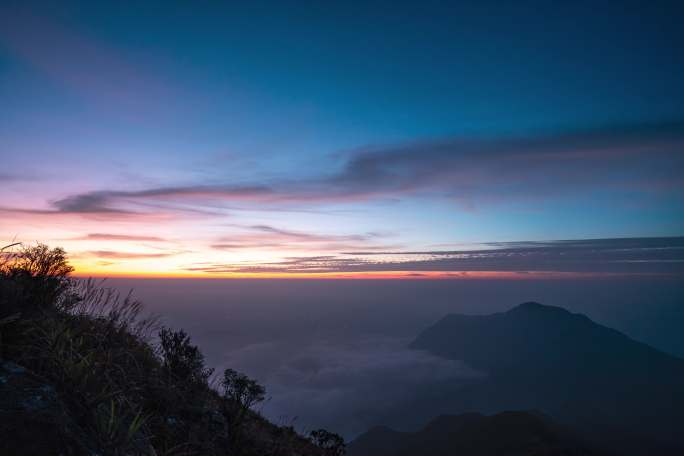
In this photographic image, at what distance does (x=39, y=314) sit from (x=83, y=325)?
31.1 inches

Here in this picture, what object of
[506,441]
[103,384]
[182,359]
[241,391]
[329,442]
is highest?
[103,384]

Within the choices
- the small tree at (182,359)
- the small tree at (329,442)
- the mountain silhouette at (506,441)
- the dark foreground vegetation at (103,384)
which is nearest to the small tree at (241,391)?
the dark foreground vegetation at (103,384)

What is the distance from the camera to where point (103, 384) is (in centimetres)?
391

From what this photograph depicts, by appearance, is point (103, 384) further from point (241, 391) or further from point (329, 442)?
point (329, 442)

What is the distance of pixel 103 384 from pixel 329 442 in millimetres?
6355

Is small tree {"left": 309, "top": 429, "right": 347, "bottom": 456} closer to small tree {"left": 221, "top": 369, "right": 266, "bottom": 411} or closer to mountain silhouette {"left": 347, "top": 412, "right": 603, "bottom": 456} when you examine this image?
small tree {"left": 221, "top": 369, "right": 266, "bottom": 411}

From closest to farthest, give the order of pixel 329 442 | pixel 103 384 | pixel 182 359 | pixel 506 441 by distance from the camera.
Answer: pixel 103 384 → pixel 182 359 → pixel 329 442 → pixel 506 441

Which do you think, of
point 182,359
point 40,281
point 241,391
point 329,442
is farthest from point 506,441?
point 40,281

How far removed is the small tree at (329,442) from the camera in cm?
824

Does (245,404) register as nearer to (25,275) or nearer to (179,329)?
(179,329)

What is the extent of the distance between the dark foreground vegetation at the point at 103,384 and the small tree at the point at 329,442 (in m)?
0.03

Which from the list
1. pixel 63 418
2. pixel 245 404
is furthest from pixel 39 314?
pixel 245 404

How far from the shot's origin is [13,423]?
268cm

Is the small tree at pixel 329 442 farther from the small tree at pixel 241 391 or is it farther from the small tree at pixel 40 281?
the small tree at pixel 40 281
